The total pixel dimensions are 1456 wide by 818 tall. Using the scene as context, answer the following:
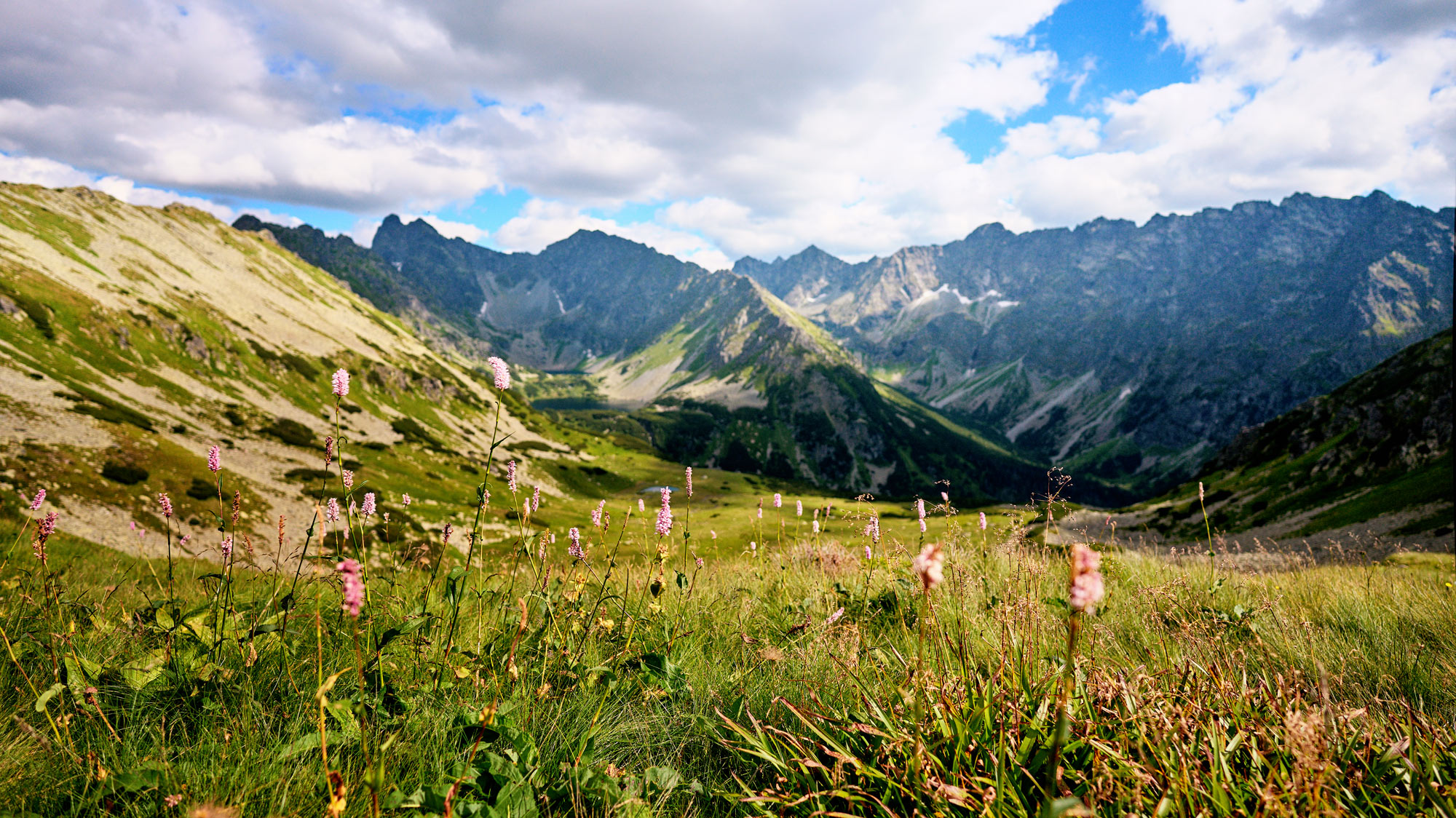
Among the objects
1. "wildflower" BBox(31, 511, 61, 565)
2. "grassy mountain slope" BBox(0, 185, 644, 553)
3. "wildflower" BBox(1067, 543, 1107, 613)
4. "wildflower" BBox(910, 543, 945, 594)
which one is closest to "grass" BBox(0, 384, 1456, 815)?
"wildflower" BBox(910, 543, 945, 594)

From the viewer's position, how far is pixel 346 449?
12406 centimetres

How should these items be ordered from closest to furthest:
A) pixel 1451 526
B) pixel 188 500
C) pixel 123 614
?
1. pixel 123 614
2. pixel 1451 526
3. pixel 188 500

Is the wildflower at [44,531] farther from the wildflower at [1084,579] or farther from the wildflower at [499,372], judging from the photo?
the wildflower at [1084,579]

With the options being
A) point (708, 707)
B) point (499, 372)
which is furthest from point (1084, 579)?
point (499, 372)

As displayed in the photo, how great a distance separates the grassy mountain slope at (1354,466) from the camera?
179ft

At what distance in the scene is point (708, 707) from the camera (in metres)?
4.77

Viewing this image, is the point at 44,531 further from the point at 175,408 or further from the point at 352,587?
the point at 175,408

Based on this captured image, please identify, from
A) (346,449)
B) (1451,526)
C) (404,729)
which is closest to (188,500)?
(346,449)

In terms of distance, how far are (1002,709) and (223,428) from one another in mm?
140179

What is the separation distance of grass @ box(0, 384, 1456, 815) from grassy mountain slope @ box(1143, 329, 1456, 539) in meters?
58.6

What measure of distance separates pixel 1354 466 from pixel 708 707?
104 metres

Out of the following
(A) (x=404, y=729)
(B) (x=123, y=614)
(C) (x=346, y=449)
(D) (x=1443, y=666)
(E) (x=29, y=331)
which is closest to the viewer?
(A) (x=404, y=729)

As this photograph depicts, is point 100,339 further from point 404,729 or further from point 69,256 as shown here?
point 404,729

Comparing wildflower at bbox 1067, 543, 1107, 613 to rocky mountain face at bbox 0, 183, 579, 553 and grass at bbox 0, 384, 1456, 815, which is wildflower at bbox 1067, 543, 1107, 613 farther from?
→ rocky mountain face at bbox 0, 183, 579, 553
